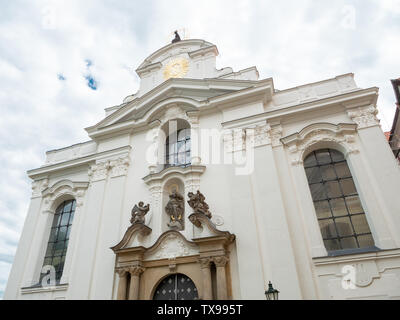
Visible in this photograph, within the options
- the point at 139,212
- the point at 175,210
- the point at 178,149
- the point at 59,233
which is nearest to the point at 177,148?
the point at 178,149

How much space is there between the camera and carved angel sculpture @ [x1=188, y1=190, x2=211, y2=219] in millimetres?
8758

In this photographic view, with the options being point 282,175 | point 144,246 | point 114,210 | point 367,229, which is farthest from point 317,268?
point 114,210

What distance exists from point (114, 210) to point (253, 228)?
510 centimetres

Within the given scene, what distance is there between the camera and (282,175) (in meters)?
9.16

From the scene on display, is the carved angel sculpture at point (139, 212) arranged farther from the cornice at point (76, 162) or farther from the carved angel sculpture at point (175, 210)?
the cornice at point (76, 162)

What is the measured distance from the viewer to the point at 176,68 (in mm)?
13680

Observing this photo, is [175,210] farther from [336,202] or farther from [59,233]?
[59,233]

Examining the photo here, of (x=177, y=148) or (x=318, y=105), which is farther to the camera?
(x=177, y=148)

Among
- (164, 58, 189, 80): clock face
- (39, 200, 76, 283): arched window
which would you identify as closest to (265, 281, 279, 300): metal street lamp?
(39, 200, 76, 283): arched window

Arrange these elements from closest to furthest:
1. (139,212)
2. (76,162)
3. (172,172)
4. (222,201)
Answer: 1. (222,201)
2. (139,212)
3. (172,172)
4. (76,162)

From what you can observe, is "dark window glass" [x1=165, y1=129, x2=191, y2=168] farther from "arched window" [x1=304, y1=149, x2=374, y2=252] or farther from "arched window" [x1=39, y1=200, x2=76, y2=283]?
"arched window" [x1=39, y1=200, x2=76, y2=283]

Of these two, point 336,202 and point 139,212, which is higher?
point 139,212

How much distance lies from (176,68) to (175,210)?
23.7 ft

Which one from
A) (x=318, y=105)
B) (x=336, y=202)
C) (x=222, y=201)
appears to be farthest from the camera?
(x=318, y=105)
